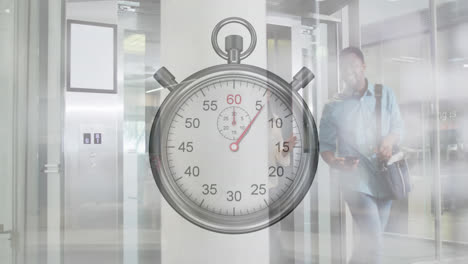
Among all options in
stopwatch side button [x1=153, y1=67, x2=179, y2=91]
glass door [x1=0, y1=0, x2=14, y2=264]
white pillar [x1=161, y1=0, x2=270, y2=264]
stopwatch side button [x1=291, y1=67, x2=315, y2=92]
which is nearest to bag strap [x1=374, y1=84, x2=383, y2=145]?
stopwatch side button [x1=291, y1=67, x2=315, y2=92]

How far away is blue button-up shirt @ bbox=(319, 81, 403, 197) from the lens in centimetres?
149

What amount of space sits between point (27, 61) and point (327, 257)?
117 centimetres

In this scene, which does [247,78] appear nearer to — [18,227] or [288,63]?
[288,63]

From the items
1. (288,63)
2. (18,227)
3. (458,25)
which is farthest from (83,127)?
(458,25)

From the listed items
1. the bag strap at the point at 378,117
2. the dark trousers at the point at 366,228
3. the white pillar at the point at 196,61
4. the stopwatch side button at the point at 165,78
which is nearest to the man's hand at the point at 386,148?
the bag strap at the point at 378,117

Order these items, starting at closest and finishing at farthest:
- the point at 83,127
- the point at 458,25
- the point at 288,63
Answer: the point at 83,127, the point at 288,63, the point at 458,25

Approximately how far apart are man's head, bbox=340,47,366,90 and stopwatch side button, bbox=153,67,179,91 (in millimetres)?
626

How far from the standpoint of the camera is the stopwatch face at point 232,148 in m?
1.21

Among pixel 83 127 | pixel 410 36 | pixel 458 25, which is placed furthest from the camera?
pixel 458 25

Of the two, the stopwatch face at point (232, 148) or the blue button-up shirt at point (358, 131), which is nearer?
the stopwatch face at point (232, 148)

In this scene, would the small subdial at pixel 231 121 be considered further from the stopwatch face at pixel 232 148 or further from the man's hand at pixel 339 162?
the man's hand at pixel 339 162

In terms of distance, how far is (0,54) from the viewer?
51.8 inches

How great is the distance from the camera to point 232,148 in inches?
48.7

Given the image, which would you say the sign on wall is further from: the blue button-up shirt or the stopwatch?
the blue button-up shirt
